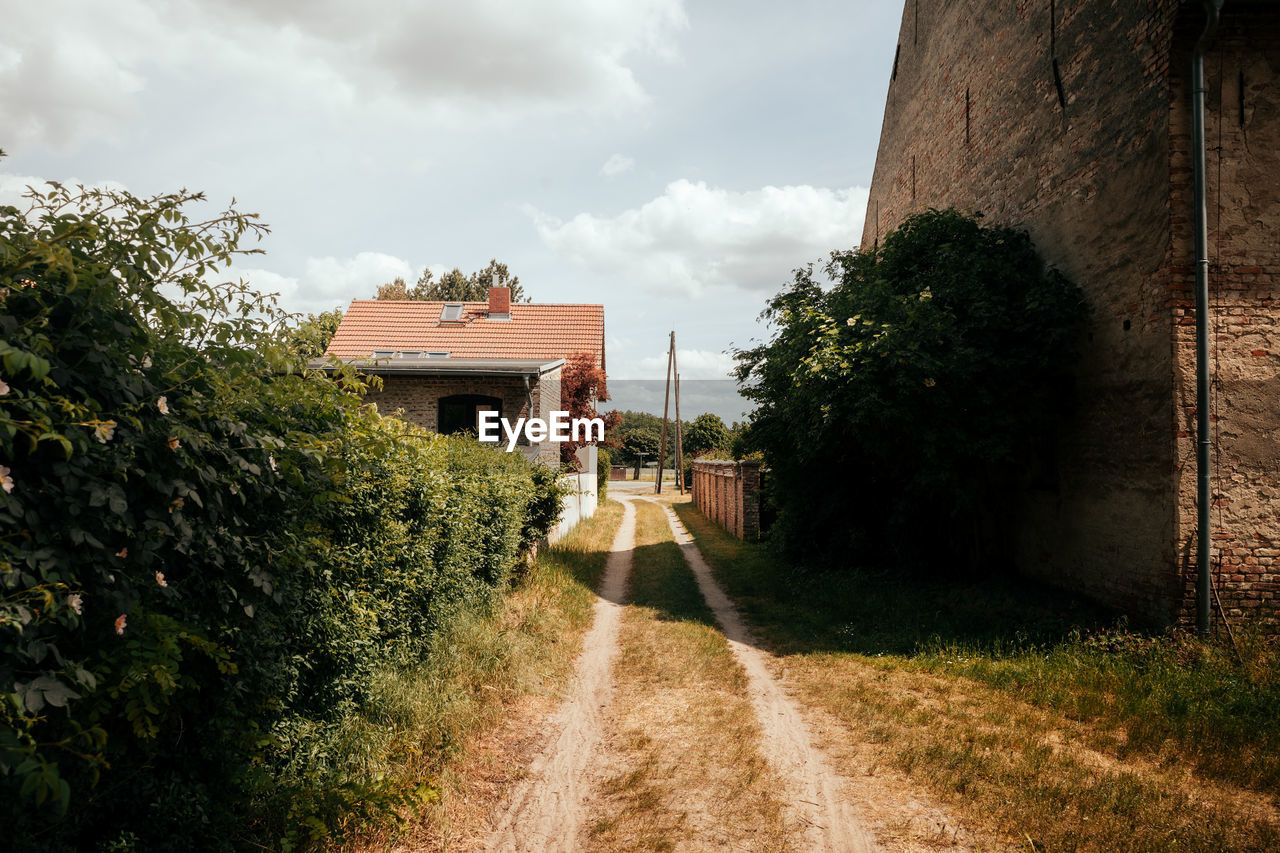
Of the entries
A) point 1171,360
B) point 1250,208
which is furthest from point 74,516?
point 1250,208

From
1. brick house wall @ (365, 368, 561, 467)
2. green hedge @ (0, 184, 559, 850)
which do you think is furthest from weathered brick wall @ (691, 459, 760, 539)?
green hedge @ (0, 184, 559, 850)

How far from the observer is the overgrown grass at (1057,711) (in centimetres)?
438

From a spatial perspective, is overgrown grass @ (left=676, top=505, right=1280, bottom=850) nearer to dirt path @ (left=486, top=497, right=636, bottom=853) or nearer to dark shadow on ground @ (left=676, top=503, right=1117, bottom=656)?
dark shadow on ground @ (left=676, top=503, right=1117, bottom=656)

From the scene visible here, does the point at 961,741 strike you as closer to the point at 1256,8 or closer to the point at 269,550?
the point at 269,550

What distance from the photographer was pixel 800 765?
5.07 meters

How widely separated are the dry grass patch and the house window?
9.51 m

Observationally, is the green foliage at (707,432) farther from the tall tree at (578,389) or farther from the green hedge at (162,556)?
the green hedge at (162,556)

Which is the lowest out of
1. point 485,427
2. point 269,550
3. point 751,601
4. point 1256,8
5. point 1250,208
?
point 751,601

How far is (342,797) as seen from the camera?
3.73 meters

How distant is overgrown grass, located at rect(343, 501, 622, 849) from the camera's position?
14.1ft

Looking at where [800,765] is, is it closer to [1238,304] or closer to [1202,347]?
[1202,347]

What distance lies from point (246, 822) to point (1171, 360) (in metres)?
9.30

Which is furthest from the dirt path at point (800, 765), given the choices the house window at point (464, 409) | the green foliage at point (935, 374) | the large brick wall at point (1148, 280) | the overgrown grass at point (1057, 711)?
the house window at point (464, 409)

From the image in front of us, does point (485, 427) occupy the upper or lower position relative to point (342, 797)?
upper
